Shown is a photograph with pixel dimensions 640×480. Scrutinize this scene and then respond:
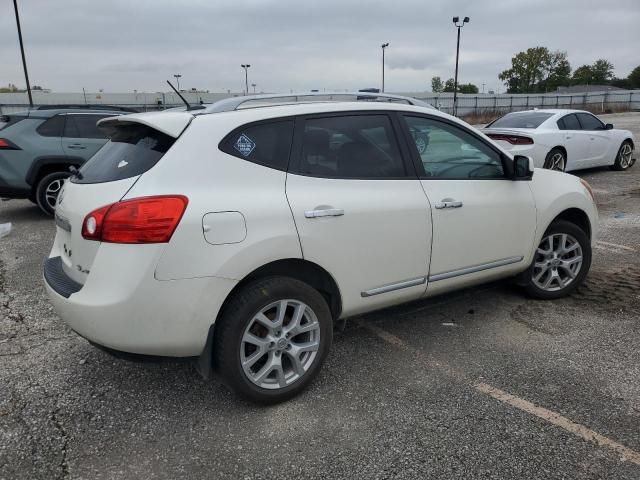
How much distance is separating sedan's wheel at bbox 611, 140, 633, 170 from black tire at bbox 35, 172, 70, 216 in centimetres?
1203

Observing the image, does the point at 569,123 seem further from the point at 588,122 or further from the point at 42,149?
the point at 42,149

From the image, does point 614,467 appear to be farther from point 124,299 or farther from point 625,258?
point 625,258

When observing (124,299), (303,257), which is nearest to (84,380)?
(124,299)

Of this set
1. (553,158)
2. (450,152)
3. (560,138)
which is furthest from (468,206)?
(560,138)

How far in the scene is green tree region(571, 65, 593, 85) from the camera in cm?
11038

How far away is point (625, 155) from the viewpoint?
507 inches

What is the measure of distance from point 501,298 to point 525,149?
6569 mm

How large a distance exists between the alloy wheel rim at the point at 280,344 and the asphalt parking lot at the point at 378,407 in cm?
21

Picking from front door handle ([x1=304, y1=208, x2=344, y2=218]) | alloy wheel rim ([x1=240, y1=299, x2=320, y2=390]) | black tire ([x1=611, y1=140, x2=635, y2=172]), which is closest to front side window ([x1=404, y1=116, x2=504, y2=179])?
front door handle ([x1=304, y1=208, x2=344, y2=218])

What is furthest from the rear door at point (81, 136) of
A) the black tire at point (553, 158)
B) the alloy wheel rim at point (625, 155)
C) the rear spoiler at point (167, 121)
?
the alloy wheel rim at point (625, 155)

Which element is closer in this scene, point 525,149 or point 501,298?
point 501,298

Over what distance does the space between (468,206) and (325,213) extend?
121 cm

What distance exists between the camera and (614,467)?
2.50 metres

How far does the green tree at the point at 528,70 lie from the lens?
10306cm
